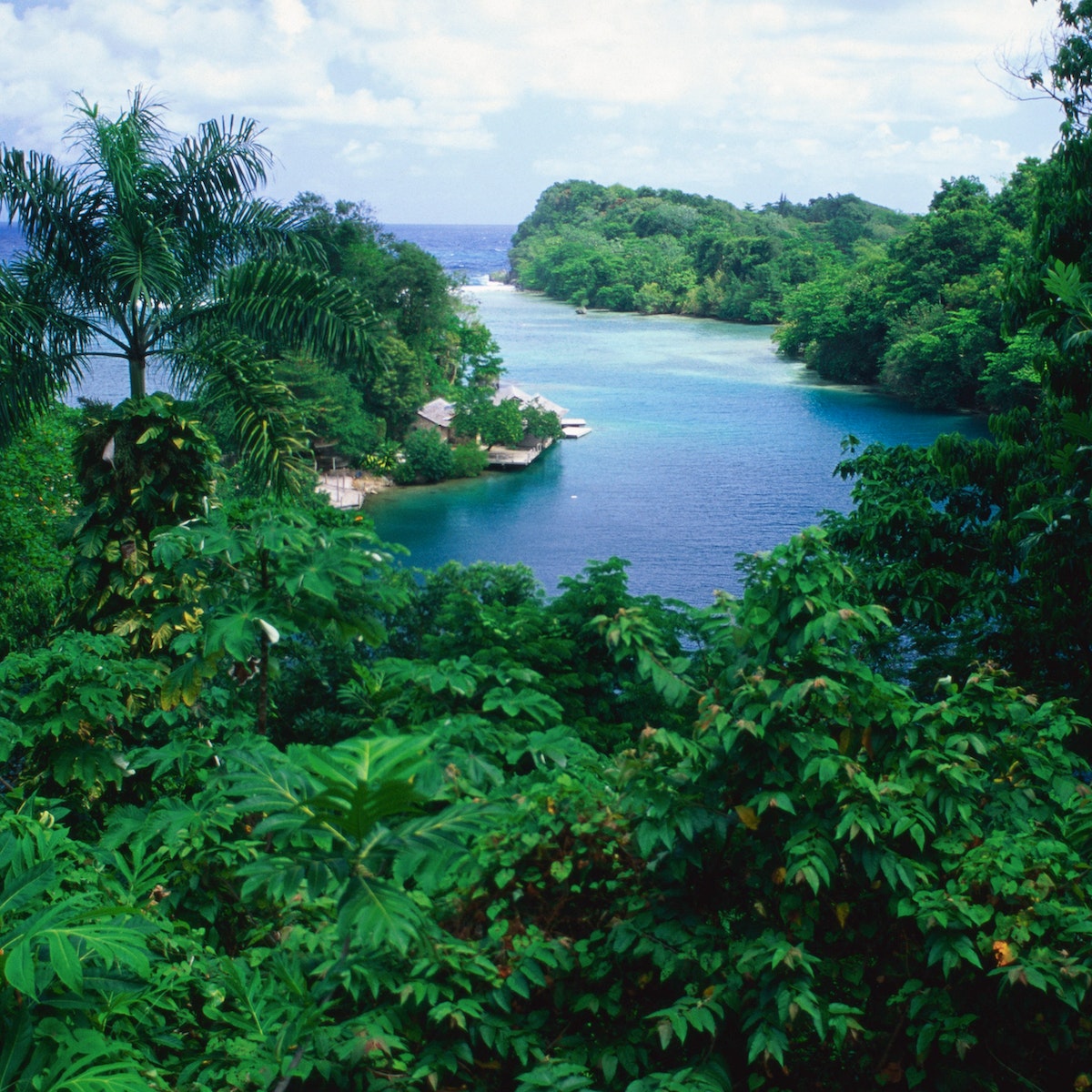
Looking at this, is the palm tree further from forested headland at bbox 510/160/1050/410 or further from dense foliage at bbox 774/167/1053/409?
dense foliage at bbox 774/167/1053/409

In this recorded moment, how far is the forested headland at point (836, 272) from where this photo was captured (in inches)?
1363

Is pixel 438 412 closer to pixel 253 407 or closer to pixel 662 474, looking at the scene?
pixel 662 474

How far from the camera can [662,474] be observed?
3042 centimetres

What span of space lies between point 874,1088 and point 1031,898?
0.69m

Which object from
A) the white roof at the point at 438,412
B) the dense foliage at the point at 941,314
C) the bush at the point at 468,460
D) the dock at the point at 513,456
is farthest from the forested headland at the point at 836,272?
the white roof at the point at 438,412

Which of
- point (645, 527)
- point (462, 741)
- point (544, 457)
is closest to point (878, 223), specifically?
point (544, 457)

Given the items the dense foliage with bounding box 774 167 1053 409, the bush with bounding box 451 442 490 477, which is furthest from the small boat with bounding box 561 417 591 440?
the dense foliage with bounding box 774 167 1053 409

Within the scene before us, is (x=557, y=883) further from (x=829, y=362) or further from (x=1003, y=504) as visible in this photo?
(x=829, y=362)

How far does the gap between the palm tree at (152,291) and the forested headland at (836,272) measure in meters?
5.64

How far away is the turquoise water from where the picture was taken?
24.2m

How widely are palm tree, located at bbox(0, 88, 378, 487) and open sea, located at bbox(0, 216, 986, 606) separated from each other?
11277 mm

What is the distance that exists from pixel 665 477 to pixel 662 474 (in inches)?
11.9

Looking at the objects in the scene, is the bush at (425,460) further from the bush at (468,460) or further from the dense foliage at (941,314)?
the dense foliage at (941,314)

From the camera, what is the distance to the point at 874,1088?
9.25ft
